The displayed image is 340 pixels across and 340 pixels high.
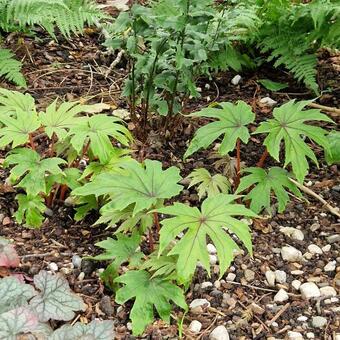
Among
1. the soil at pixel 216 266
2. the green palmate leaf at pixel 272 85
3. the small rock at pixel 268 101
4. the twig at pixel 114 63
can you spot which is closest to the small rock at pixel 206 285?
the soil at pixel 216 266

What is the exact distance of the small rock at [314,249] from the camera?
2.81m

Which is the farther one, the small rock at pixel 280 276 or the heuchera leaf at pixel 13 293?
the small rock at pixel 280 276

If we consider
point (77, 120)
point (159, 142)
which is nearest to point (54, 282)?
point (77, 120)

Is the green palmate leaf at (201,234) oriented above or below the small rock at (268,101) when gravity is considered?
above

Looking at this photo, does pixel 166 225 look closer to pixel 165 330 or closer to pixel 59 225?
pixel 165 330

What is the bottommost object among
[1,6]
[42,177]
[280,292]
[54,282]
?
[280,292]

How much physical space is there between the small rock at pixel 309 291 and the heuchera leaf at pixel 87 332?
82 cm

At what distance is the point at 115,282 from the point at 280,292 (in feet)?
2.18

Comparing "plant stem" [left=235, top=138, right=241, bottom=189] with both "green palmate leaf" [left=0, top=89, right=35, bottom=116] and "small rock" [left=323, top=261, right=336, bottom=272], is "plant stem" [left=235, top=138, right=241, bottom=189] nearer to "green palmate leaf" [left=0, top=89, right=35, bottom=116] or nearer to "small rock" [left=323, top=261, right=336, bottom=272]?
"small rock" [left=323, top=261, right=336, bottom=272]

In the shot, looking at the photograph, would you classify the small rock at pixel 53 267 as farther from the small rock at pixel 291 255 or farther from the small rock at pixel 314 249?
the small rock at pixel 314 249

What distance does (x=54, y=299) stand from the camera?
240 centimetres

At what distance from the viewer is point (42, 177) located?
274 centimetres

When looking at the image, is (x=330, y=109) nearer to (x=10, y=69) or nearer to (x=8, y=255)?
(x=10, y=69)

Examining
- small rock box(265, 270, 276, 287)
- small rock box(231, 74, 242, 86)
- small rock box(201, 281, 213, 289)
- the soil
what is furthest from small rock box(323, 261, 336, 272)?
small rock box(231, 74, 242, 86)
